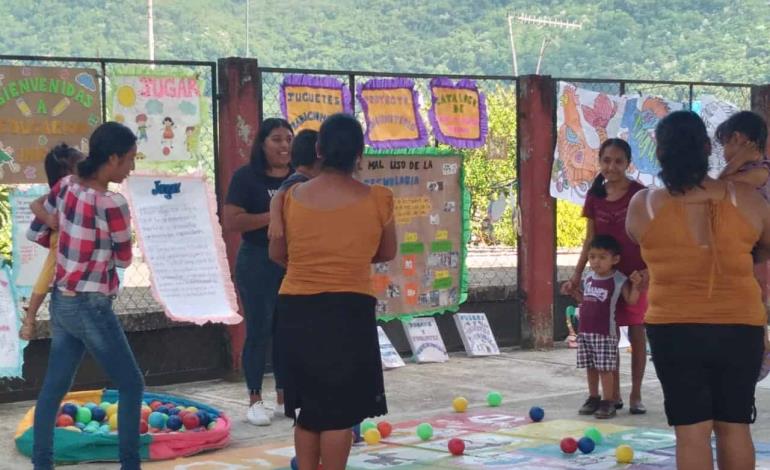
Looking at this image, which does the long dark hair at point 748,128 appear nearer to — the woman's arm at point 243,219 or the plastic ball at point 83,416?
the woman's arm at point 243,219

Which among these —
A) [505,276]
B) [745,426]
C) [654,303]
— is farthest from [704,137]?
[505,276]

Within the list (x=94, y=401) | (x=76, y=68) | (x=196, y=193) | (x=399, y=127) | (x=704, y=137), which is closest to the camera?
(x=704, y=137)

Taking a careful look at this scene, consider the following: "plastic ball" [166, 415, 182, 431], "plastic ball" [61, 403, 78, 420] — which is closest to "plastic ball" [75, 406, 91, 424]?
Result: "plastic ball" [61, 403, 78, 420]

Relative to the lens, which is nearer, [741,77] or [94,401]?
[94,401]

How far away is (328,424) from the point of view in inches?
211

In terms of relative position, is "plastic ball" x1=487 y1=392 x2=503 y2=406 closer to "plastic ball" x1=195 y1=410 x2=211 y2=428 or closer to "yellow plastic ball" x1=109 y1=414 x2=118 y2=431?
"plastic ball" x1=195 y1=410 x2=211 y2=428

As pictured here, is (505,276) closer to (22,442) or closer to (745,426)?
(22,442)

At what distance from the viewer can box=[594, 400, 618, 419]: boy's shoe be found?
8.41m

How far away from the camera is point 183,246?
31.7 ft

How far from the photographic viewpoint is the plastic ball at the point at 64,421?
739cm

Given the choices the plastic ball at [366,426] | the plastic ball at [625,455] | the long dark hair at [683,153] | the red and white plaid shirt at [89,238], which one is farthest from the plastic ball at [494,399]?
the long dark hair at [683,153]

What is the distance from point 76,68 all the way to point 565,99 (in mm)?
4733

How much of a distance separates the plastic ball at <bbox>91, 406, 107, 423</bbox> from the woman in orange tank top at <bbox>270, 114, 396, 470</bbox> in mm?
2558

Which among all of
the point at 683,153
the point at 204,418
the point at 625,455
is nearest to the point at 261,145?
the point at 204,418
